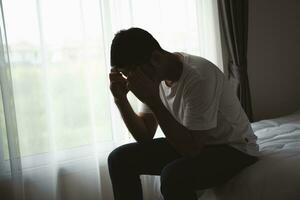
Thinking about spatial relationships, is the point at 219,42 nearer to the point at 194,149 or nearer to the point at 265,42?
the point at 265,42

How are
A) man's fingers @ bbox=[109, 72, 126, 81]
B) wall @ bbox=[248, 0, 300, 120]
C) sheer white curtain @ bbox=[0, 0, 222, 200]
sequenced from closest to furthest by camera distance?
man's fingers @ bbox=[109, 72, 126, 81], sheer white curtain @ bbox=[0, 0, 222, 200], wall @ bbox=[248, 0, 300, 120]

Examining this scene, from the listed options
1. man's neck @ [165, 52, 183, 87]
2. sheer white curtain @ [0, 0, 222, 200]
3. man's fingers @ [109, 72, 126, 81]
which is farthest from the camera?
sheer white curtain @ [0, 0, 222, 200]

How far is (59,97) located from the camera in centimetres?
192

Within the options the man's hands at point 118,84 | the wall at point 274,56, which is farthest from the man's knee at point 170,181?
the wall at point 274,56

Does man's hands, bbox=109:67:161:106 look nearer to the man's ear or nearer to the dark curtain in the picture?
the man's ear

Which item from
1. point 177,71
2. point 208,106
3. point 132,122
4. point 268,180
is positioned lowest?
point 268,180

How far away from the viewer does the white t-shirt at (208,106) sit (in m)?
1.23

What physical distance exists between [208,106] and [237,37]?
4.82ft

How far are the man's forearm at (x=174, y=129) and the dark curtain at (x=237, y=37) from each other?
1444 millimetres

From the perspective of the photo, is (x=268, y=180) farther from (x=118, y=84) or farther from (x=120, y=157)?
(x=118, y=84)

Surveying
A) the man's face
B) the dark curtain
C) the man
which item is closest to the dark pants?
the man

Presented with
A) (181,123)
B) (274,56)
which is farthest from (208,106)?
(274,56)

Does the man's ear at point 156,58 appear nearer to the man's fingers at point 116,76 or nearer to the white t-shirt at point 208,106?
the white t-shirt at point 208,106

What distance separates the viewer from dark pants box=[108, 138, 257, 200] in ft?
3.84
